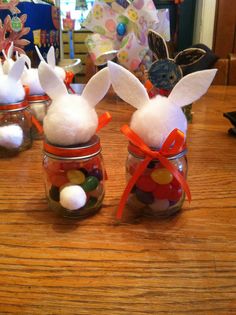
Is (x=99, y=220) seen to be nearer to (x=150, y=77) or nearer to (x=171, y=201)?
(x=171, y=201)

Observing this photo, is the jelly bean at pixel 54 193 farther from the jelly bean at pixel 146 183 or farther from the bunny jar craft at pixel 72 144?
the jelly bean at pixel 146 183

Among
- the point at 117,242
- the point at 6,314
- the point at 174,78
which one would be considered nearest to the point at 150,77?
the point at 174,78

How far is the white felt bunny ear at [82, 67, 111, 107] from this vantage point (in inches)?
16.1

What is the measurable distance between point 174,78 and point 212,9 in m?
2.17

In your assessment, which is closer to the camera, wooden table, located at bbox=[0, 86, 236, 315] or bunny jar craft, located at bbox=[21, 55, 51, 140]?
wooden table, located at bbox=[0, 86, 236, 315]

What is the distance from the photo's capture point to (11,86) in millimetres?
637

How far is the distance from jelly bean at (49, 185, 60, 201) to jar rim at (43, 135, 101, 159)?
53mm

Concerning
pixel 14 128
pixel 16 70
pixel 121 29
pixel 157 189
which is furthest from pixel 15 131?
pixel 121 29

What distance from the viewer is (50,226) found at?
43 cm

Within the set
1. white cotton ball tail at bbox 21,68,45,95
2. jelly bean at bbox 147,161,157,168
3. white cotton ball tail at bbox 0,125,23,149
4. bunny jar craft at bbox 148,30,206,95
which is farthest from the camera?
white cotton ball tail at bbox 21,68,45,95

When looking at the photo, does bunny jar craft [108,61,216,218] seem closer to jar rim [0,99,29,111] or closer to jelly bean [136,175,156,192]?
jelly bean [136,175,156,192]

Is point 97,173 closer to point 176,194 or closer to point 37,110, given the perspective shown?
point 176,194

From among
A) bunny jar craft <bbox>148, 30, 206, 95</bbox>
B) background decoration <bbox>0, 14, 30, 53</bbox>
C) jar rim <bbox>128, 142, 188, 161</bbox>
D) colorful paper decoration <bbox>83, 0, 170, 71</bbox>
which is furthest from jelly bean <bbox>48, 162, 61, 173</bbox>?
colorful paper decoration <bbox>83, 0, 170, 71</bbox>

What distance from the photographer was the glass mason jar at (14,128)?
0.65m
